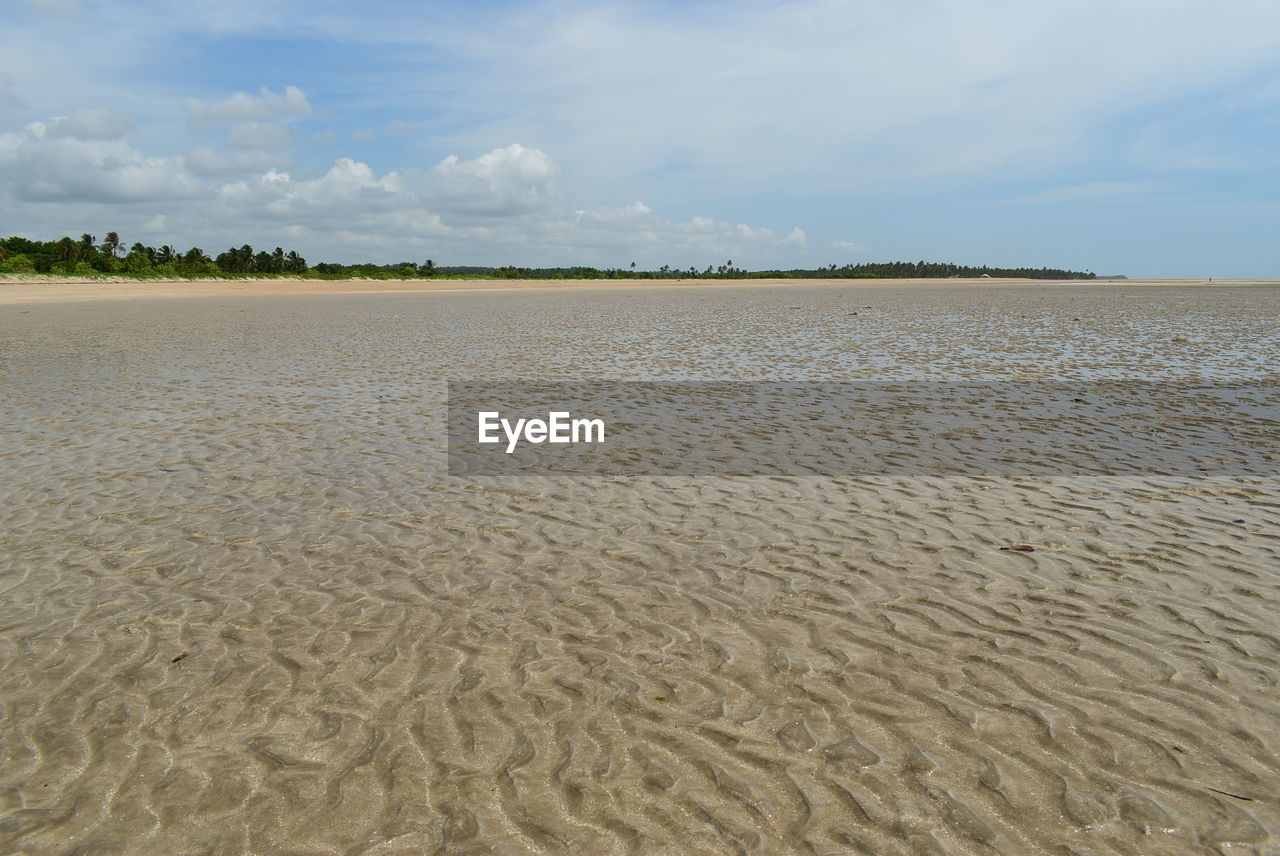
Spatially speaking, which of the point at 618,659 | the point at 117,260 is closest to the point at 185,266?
the point at 117,260

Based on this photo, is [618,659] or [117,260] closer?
[618,659]

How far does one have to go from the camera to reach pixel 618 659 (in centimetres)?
552

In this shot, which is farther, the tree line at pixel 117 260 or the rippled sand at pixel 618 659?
the tree line at pixel 117 260

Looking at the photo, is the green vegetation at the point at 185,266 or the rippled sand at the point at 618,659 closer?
the rippled sand at the point at 618,659

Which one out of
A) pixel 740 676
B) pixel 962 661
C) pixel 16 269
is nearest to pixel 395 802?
pixel 740 676

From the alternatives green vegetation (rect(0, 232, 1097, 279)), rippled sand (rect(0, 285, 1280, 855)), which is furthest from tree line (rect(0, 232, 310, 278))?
rippled sand (rect(0, 285, 1280, 855))

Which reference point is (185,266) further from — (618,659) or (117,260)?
(618,659)

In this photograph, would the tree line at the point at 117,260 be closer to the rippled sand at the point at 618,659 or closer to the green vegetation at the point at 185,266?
the green vegetation at the point at 185,266

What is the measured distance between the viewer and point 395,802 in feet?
13.3

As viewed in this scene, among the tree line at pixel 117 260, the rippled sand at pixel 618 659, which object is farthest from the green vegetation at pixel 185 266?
the rippled sand at pixel 618 659

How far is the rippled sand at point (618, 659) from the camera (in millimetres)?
3973

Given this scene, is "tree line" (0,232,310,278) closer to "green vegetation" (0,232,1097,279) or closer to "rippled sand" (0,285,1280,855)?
"green vegetation" (0,232,1097,279)

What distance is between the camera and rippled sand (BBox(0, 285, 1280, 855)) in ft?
13.0

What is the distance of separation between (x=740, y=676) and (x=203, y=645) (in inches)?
149
